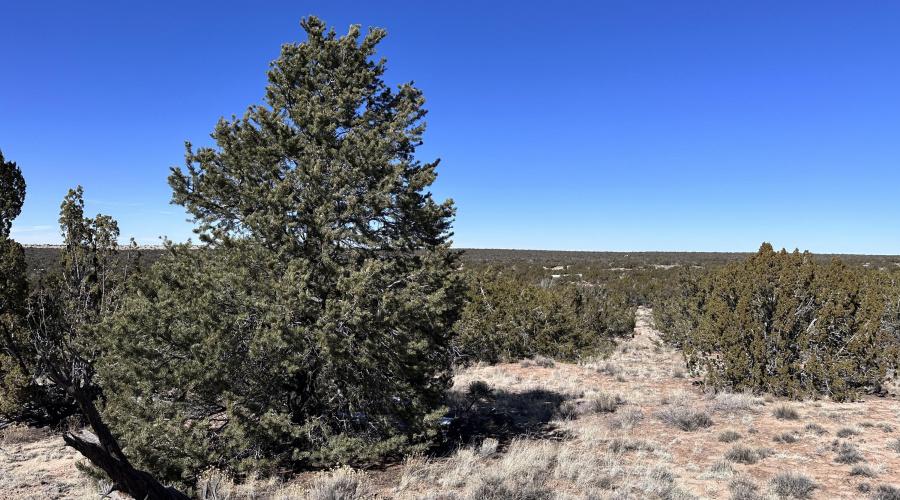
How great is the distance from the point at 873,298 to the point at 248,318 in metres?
13.6

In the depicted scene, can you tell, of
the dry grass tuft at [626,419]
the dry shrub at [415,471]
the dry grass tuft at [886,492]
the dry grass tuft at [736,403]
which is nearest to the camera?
the dry grass tuft at [886,492]

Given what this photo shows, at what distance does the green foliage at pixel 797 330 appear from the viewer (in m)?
10.9

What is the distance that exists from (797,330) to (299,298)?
39.0 ft

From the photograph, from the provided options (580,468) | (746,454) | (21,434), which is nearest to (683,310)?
(746,454)

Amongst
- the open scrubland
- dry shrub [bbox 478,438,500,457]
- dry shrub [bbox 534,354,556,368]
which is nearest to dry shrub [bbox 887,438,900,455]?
the open scrubland

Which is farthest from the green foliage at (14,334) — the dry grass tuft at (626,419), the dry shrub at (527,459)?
the dry grass tuft at (626,419)

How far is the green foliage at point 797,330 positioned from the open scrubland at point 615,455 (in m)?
0.59

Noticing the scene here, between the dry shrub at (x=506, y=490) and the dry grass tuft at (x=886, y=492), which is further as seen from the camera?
the dry shrub at (x=506, y=490)

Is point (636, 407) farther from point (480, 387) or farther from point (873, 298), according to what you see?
point (873, 298)

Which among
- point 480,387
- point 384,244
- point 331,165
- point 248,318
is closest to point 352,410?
point 248,318

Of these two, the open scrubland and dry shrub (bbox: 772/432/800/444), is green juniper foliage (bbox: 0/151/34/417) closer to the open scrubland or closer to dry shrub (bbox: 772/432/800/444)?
the open scrubland

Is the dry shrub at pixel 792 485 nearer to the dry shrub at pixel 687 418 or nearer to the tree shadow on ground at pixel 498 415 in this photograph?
the dry shrub at pixel 687 418

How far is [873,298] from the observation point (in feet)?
36.2

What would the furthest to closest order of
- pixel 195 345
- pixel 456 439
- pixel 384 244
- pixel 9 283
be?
pixel 9 283 → pixel 456 439 → pixel 384 244 → pixel 195 345
